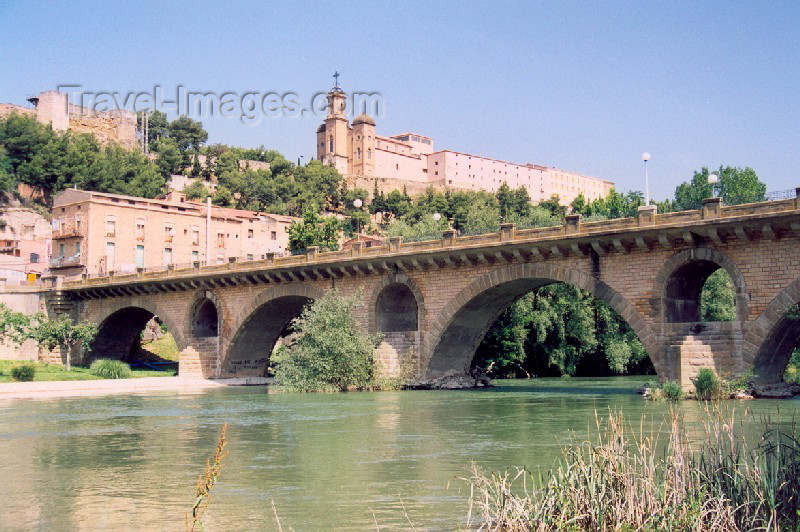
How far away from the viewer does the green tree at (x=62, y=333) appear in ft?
193

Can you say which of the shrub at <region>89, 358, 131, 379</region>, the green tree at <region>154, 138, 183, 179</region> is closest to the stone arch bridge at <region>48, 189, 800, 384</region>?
the shrub at <region>89, 358, 131, 379</region>

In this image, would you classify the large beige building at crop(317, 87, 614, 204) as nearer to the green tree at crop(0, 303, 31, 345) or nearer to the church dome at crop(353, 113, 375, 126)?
the church dome at crop(353, 113, 375, 126)

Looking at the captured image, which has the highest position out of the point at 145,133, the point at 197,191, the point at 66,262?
the point at 145,133

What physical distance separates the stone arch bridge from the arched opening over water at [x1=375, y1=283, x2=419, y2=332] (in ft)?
0.20

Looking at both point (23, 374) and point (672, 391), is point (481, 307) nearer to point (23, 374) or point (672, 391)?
point (672, 391)

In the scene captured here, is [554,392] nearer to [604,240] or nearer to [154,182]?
[604,240]

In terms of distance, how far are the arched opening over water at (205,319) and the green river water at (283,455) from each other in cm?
1946

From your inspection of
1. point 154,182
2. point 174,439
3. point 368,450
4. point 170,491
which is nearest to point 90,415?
point 174,439

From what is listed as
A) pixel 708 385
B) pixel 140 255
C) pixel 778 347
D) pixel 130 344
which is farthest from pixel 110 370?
pixel 778 347

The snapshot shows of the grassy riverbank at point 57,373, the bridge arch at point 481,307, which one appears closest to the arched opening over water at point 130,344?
the grassy riverbank at point 57,373

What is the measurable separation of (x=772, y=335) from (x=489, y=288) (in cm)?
1297

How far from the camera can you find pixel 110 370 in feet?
182

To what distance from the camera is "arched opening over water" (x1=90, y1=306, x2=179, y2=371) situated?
63719 mm

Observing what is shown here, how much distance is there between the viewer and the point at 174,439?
906 inches
